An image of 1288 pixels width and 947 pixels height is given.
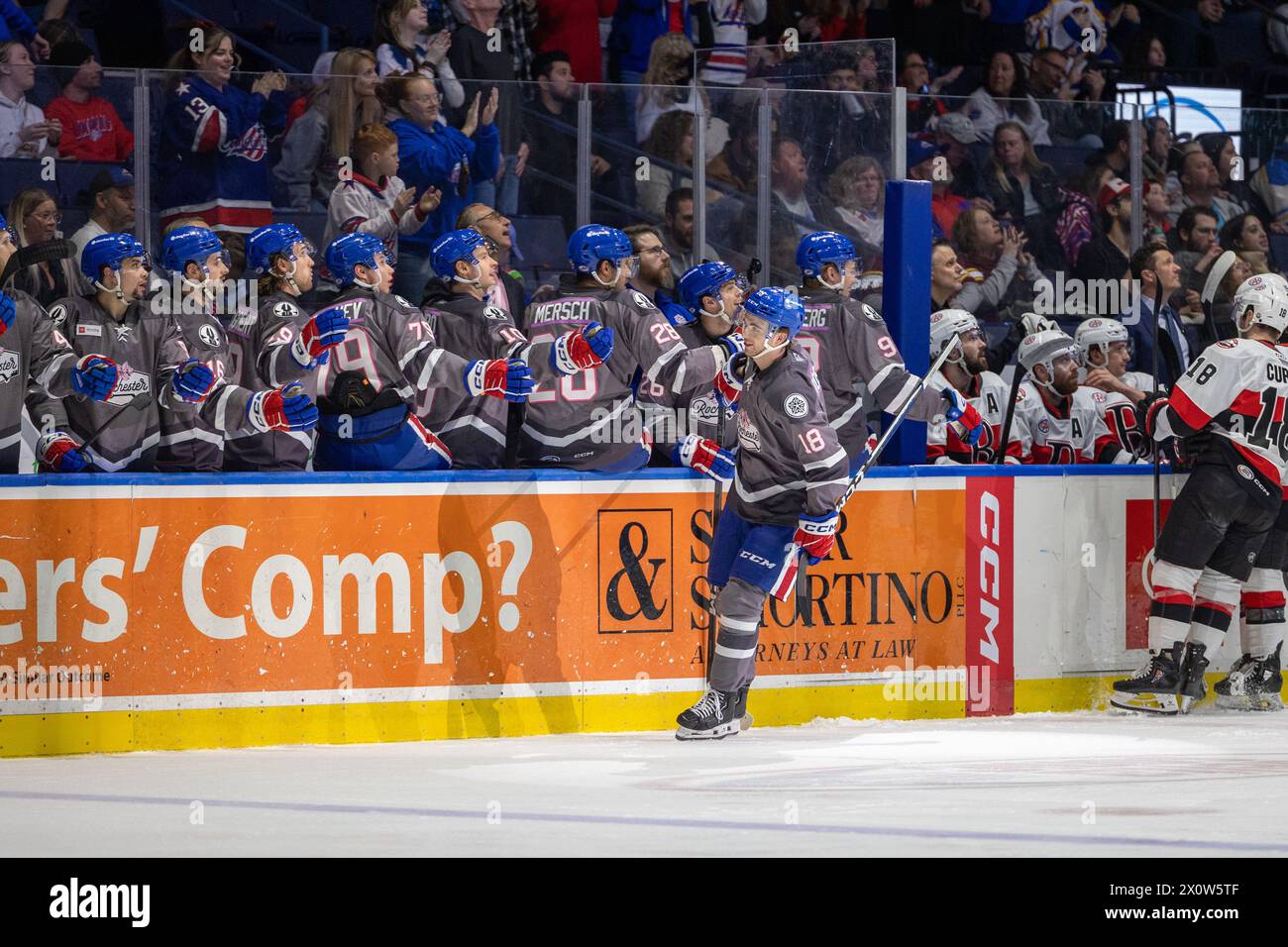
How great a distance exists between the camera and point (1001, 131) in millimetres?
10062

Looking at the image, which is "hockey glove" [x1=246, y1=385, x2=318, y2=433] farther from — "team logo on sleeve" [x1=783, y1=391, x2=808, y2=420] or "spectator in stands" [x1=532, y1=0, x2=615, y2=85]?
"spectator in stands" [x1=532, y1=0, x2=615, y2=85]

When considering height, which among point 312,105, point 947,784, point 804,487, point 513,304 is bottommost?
point 947,784

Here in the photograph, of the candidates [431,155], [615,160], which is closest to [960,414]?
[615,160]

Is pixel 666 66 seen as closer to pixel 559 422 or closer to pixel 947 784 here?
pixel 559 422

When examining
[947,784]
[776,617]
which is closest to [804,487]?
[776,617]

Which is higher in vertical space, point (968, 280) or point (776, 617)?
point (968, 280)

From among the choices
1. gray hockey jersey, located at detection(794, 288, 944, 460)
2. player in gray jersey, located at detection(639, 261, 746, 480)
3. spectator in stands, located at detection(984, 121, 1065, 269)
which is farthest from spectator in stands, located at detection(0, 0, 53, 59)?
spectator in stands, located at detection(984, 121, 1065, 269)

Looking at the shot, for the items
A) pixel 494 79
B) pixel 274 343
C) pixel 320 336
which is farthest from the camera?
pixel 494 79

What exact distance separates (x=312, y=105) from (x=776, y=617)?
3068 millimetres

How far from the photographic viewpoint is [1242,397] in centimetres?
886

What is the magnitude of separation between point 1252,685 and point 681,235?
336 cm

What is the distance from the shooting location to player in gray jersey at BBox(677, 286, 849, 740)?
793 cm

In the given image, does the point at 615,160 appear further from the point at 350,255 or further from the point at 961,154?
the point at 961,154

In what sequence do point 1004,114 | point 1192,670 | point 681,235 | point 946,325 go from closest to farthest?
point 1192,670 → point 681,235 → point 946,325 → point 1004,114
